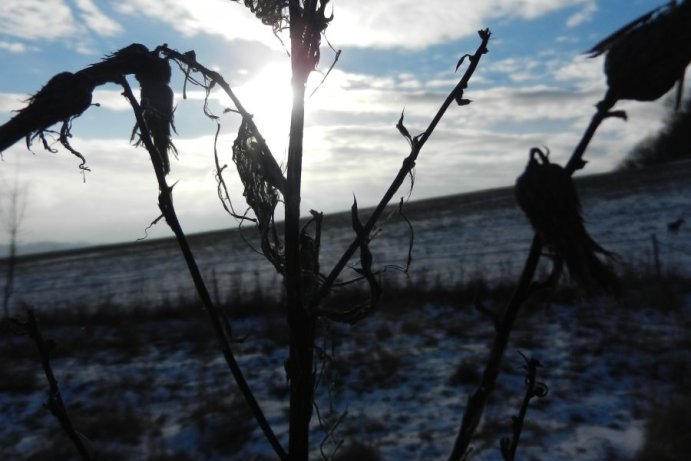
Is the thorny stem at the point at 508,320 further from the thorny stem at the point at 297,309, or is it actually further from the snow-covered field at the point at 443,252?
the snow-covered field at the point at 443,252

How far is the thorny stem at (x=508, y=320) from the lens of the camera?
1.98 feet

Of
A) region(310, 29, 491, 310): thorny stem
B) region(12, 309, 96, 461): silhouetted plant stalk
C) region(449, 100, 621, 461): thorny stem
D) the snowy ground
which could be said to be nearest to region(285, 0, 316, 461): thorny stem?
region(310, 29, 491, 310): thorny stem

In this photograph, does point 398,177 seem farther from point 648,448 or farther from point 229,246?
point 229,246

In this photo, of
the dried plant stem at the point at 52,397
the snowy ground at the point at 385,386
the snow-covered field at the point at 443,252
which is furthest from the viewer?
the snow-covered field at the point at 443,252

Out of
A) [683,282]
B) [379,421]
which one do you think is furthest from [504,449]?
[683,282]

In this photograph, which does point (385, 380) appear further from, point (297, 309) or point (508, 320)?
point (508, 320)

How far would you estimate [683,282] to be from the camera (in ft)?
36.7

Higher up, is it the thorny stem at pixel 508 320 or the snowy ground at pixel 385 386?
the thorny stem at pixel 508 320

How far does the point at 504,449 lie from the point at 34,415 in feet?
27.0

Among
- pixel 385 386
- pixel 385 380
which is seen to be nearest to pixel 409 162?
pixel 385 386

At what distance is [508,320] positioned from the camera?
699 millimetres

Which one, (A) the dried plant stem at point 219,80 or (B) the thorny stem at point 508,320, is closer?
(B) the thorny stem at point 508,320

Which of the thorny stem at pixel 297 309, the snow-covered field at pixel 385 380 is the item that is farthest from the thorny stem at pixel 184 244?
the snow-covered field at pixel 385 380

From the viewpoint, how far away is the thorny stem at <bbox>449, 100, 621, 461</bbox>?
60 centimetres
